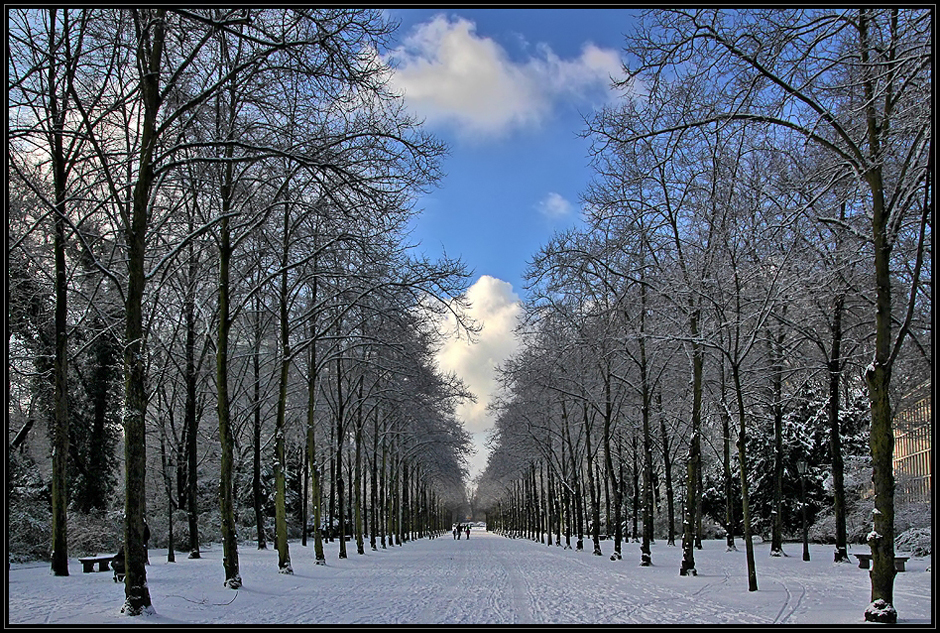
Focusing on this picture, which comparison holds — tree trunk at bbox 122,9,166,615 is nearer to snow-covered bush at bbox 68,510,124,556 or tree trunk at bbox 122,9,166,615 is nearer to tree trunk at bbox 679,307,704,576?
tree trunk at bbox 679,307,704,576

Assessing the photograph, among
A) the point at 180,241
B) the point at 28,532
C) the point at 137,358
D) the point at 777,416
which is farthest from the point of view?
the point at 777,416

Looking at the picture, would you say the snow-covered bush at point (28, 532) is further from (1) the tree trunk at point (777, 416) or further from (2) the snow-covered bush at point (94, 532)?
(1) the tree trunk at point (777, 416)

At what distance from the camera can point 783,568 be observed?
72.3 ft

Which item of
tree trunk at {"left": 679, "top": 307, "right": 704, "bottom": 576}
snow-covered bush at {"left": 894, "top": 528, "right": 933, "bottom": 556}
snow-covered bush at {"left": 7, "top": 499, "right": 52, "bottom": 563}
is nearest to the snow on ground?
tree trunk at {"left": 679, "top": 307, "right": 704, "bottom": 576}

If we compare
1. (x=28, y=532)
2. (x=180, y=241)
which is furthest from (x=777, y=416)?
(x=28, y=532)

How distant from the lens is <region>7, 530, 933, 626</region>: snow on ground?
1201cm

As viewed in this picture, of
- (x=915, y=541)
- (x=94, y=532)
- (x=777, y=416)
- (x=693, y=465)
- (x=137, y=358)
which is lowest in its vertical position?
(x=915, y=541)

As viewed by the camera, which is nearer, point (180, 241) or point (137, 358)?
point (137, 358)

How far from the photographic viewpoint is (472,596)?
52.3 feet

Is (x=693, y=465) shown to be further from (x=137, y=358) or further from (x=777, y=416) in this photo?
(x=137, y=358)

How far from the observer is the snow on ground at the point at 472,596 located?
1201 cm
